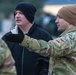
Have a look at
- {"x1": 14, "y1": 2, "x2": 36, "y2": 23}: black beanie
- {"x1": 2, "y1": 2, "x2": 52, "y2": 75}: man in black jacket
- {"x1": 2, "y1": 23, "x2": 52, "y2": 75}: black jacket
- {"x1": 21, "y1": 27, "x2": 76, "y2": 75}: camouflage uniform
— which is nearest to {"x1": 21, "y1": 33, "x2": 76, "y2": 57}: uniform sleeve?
{"x1": 21, "y1": 27, "x2": 76, "y2": 75}: camouflage uniform

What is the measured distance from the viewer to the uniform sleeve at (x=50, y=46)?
5.10 m

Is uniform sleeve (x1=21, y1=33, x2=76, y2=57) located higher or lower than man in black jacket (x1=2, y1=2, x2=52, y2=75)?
higher

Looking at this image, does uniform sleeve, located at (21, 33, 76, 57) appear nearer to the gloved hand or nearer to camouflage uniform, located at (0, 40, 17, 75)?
the gloved hand

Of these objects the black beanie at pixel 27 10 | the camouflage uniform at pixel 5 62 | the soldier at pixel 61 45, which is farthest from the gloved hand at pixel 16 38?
the black beanie at pixel 27 10

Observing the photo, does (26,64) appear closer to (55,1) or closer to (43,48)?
(43,48)

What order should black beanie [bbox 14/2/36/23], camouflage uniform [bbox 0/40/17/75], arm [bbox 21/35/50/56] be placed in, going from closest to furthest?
1. camouflage uniform [bbox 0/40/17/75]
2. arm [bbox 21/35/50/56]
3. black beanie [bbox 14/2/36/23]

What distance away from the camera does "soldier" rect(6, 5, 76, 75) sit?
16.8ft


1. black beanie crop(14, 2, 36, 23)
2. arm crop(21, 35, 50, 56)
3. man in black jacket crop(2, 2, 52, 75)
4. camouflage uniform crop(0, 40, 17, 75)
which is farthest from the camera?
black beanie crop(14, 2, 36, 23)

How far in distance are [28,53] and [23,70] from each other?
23 cm

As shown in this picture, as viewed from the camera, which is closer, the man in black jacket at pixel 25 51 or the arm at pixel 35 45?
the arm at pixel 35 45

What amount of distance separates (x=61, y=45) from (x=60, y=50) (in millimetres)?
52

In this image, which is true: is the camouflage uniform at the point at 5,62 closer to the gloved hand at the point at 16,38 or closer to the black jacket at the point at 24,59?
the gloved hand at the point at 16,38

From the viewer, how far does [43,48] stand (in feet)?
16.9

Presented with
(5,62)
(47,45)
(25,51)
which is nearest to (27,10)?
(25,51)
